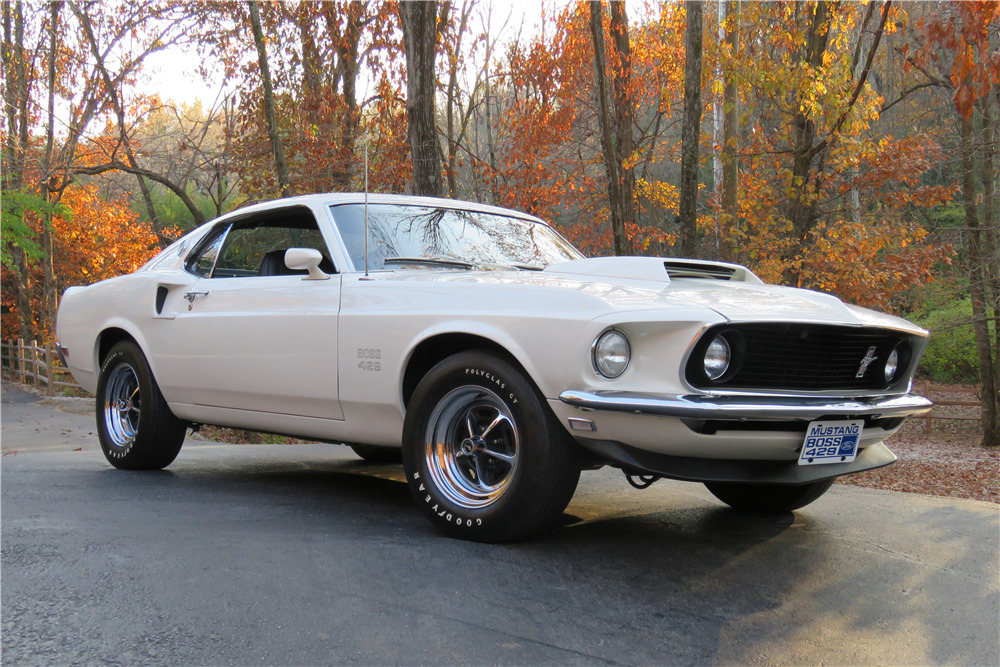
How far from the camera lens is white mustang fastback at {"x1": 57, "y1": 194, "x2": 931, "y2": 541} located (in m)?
3.18

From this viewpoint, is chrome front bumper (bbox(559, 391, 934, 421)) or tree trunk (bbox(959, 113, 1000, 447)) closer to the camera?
chrome front bumper (bbox(559, 391, 934, 421))

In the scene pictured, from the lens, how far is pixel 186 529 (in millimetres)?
3779

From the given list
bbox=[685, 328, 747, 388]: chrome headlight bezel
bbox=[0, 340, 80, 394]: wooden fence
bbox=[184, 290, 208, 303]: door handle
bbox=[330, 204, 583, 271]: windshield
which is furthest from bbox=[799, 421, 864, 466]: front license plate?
bbox=[0, 340, 80, 394]: wooden fence

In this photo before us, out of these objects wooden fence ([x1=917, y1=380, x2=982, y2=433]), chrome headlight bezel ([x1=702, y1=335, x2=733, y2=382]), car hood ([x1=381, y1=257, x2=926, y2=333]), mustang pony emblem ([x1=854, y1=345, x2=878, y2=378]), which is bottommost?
wooden fence ([x1=917, y1=380, x2=982, y2=433])

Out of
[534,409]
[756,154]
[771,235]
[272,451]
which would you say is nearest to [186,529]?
[534,409]

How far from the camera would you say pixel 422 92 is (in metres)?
10.3

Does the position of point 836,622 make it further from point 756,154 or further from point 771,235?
point 771,235

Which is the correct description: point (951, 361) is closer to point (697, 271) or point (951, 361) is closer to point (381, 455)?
point (381, 455)

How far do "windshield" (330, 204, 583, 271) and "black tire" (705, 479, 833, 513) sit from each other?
1589mm

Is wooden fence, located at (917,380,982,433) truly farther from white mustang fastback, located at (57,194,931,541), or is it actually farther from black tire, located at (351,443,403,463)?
white mustang fastback, located at (57,194,931,541)

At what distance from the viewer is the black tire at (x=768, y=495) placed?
4.36m

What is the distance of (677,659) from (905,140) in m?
13.2

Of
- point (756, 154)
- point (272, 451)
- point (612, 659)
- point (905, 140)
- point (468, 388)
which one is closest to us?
point (612, 659)

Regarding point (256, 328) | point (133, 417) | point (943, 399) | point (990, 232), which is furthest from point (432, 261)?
point (943, 399)
